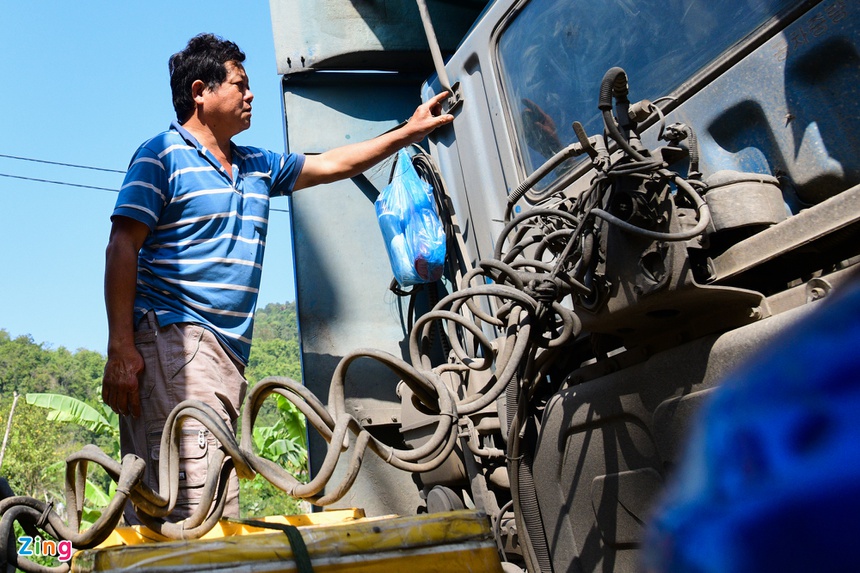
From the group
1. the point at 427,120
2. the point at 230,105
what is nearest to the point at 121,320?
the point at 230,105

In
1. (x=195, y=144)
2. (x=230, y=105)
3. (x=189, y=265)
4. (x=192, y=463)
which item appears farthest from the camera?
(x=230, y=105)

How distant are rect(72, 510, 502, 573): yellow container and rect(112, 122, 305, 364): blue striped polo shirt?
49.8 inches

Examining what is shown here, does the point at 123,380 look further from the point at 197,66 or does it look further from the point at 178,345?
the point at 197,66

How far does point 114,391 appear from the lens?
221 cm

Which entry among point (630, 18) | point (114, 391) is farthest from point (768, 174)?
point (114, 391)

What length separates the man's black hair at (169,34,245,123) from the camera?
2.80 meters

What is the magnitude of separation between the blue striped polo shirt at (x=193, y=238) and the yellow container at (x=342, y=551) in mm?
1265

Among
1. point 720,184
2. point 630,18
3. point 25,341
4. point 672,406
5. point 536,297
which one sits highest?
point 25,341

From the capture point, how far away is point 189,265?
2.41m

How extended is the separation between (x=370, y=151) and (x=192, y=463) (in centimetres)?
147

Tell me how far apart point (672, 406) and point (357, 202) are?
2.30 meters

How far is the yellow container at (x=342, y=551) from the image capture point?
1069 mm

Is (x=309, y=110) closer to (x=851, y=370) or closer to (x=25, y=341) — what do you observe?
(x=851, y=370)

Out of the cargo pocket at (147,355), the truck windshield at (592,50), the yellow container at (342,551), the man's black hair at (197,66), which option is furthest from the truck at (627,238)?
the man's black hair at (197,66)
